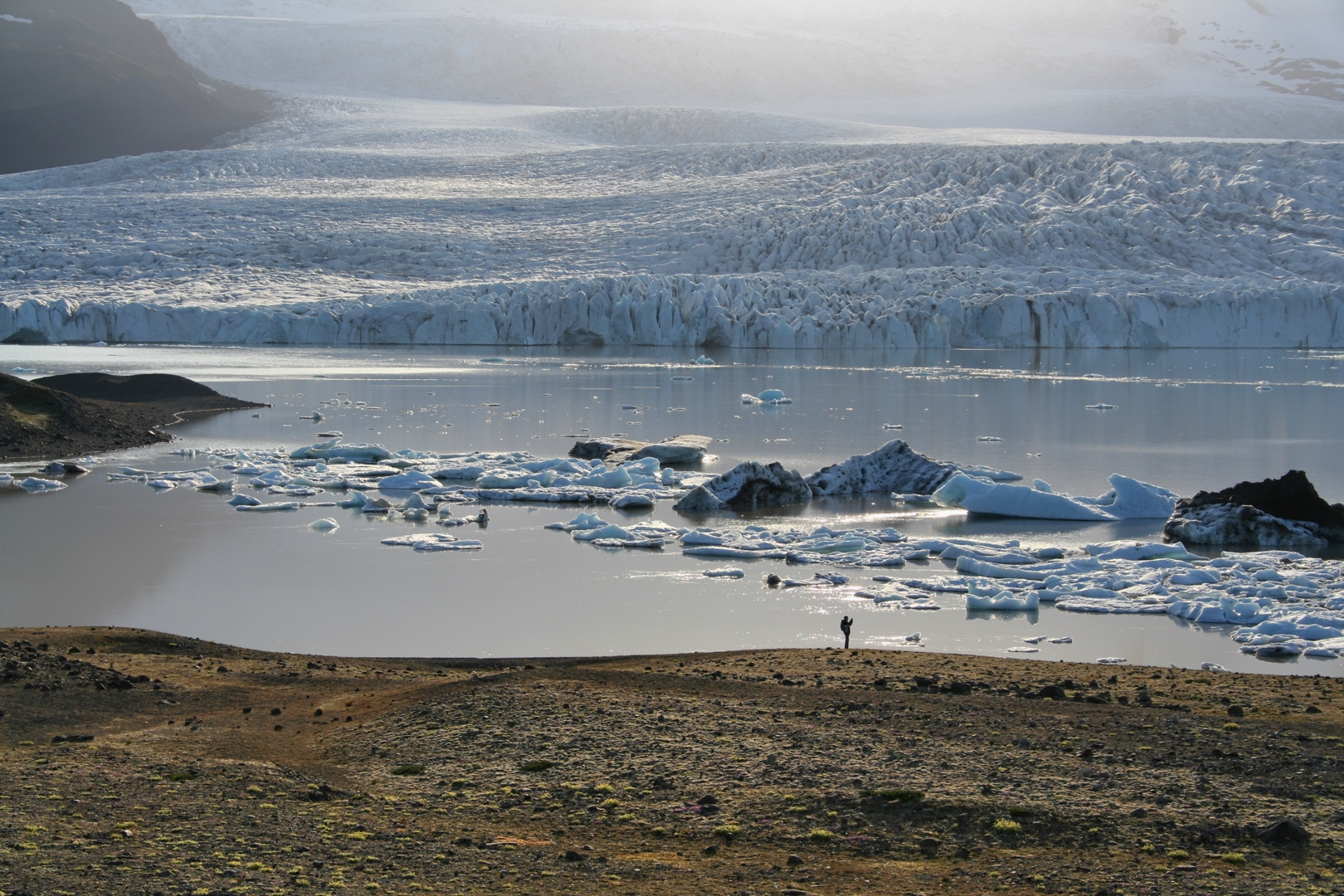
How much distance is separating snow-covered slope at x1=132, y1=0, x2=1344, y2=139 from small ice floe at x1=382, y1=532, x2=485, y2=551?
155 feet

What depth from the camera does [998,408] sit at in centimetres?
1703

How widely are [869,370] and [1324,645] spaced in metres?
17.8

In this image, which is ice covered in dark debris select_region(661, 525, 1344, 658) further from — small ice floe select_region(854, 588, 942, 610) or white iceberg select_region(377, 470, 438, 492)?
white iceberg select_region(377, 470, 438, 492)

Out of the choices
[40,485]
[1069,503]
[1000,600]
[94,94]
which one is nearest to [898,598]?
[1000,600]

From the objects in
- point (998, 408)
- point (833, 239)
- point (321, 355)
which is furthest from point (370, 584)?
point (833, 239)

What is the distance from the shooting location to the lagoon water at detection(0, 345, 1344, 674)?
6176 mm

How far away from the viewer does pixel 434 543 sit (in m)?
8.16

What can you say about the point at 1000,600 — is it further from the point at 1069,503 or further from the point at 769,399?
the point at 769,399

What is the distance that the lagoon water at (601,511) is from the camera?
618 centimetres

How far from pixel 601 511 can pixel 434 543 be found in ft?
6.13

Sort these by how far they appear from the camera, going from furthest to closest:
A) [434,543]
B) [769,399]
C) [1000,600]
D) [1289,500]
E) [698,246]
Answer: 1. [698,246]
2. [769,399]
3. [1289,500]
4. [434,543]
5. [1000,600]

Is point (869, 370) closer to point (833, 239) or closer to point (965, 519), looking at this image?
point (833, 239)

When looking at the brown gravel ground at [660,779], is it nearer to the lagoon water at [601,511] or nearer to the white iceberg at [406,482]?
the lagoon water at [601,511]

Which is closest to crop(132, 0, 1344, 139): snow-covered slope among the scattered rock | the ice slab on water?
the scattered rock
